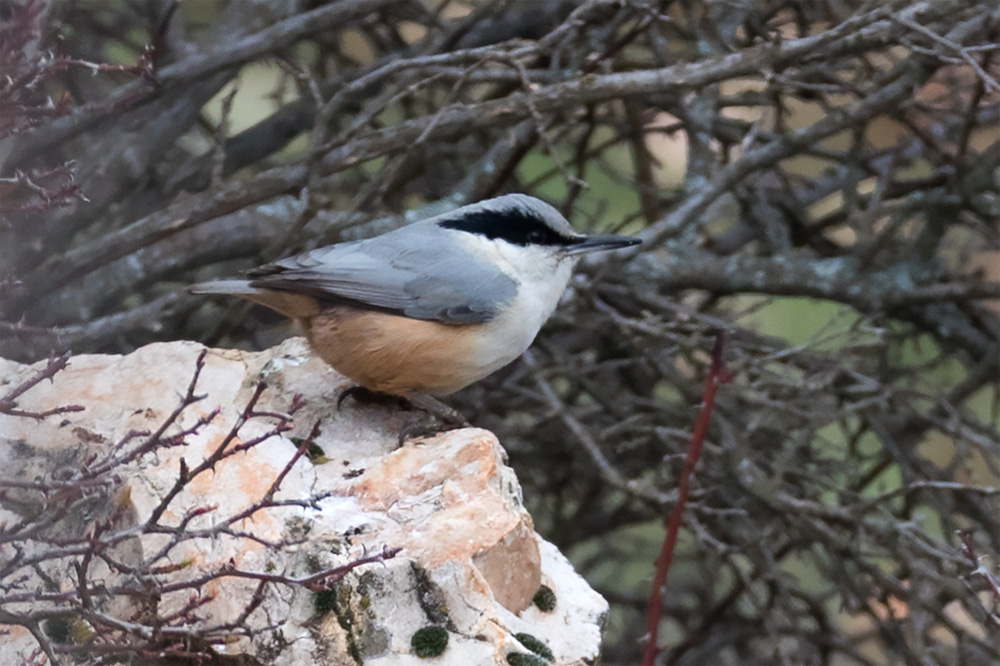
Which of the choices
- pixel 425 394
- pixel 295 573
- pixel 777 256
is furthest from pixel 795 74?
pixel 295 573

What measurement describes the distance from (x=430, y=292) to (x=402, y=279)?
8 centimetres

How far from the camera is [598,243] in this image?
2941 millimetres

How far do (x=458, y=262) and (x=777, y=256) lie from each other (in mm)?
1623

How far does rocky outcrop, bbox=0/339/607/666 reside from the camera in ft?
5.63

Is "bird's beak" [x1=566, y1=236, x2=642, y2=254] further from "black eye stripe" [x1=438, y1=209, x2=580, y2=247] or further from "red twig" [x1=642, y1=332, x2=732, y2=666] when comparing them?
"red twig" [x1=642, y1=332, x2=732, y2=666]

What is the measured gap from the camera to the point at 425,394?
2861mm

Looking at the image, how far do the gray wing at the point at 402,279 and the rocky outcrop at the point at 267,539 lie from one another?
332 mm

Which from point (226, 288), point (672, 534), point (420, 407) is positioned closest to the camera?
point (672, 534)

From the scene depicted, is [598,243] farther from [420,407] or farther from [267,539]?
[267,539]

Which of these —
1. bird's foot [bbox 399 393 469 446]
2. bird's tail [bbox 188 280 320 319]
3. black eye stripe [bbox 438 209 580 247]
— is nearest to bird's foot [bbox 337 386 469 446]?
bird's foot [bbox 399 393 469 446]

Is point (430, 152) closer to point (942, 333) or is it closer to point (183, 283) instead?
point (183, 283)

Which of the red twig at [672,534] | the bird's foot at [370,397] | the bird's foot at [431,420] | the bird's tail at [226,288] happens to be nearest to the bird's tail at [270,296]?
the bird's tail at [226,288]

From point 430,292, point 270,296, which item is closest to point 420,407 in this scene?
point 430,292

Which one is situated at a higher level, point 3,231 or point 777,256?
point 3,231
